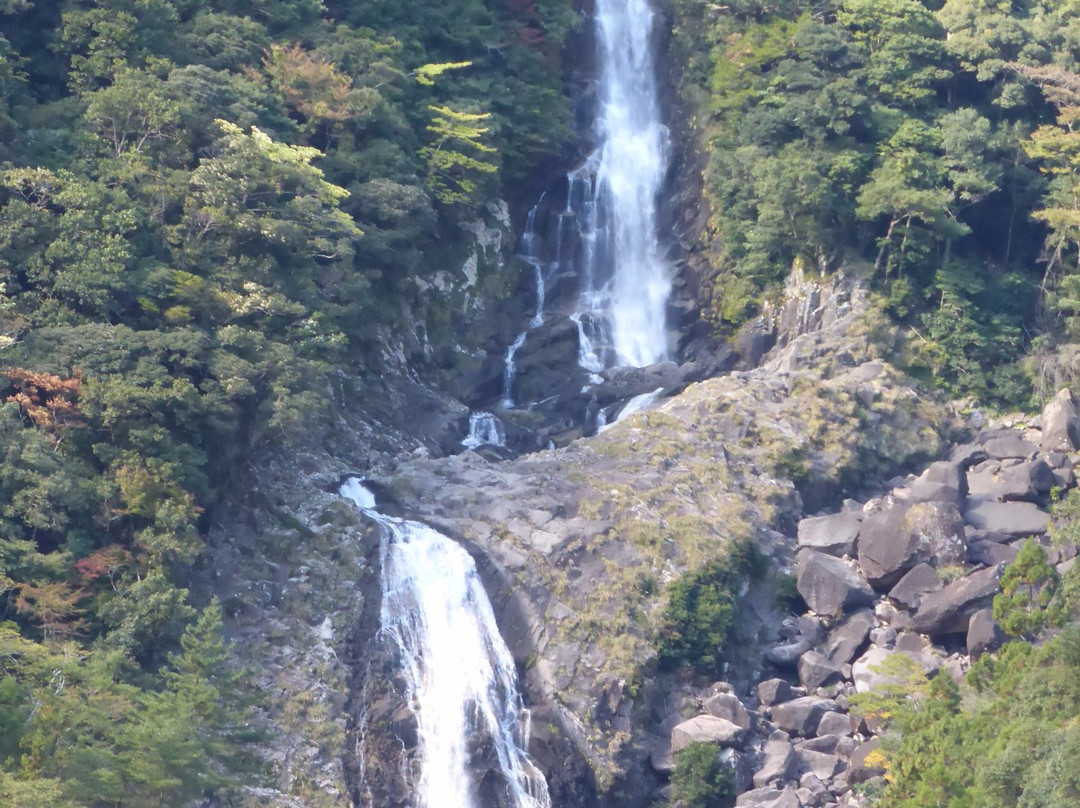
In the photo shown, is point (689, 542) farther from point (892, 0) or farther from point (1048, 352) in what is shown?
Answer: point (892, 0)

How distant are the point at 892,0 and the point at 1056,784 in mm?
28738

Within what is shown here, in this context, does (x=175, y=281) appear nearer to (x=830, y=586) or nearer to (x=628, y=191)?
(x=830, y=586)

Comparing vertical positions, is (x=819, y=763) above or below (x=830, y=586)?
below

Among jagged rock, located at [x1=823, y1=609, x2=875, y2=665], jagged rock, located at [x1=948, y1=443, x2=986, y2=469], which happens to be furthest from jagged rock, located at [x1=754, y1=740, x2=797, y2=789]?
jagged rock, located at [x1=948, y1=443, x2=986, y2=469]

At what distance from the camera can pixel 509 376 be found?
1565 inches

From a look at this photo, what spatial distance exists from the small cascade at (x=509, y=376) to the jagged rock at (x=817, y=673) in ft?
39.1

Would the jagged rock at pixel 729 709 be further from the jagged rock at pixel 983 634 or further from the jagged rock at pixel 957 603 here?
the jagged rock at pixel 983 634

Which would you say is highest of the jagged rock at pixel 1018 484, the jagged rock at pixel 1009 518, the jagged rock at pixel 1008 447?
the jagged rock at pixel 1008 447

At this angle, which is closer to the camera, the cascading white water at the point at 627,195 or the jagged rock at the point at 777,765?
the jagged rock at the point at 777,765

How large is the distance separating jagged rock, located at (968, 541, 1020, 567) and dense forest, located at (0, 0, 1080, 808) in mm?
3044

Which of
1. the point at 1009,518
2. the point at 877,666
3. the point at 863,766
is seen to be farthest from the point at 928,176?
the point at 863,766

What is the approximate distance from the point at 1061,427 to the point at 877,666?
9.88 m

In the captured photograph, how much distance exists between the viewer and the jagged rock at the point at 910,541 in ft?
104

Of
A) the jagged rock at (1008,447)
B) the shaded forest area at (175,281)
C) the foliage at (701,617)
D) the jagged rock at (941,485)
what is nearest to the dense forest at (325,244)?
the shaded forest area at (175,281)
